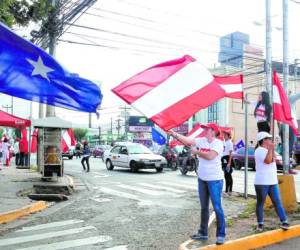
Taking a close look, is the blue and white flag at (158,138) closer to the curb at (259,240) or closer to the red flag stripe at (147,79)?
the curb at (259,240)

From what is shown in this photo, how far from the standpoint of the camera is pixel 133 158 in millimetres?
25469

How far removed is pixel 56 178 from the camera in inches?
725

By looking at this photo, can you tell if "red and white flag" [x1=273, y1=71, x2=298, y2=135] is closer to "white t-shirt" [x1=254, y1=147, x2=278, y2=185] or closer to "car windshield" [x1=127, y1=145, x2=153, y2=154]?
"white t-shirt" [x1=254, y1=147, x2=278, y2=185]

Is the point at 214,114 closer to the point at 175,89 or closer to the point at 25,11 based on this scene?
the point at 25,11

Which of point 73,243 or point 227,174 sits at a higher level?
point 227,174

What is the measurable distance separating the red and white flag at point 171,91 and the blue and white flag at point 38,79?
39.3 inches

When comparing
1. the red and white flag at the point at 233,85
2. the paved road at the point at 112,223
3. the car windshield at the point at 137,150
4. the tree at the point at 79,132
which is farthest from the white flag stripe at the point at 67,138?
the tree at the point at 79,132

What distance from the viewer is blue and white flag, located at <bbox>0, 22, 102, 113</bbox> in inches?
288

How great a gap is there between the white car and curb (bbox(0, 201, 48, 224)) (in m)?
13.0

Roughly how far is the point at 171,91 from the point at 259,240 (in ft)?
8.84

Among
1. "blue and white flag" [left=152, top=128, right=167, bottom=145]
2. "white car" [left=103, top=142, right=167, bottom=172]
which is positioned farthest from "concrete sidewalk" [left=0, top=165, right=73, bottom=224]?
"blue and white flag" [left=152, top=128, right=167, bottom=145]

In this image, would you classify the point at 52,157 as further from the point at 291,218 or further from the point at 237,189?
the point at 291,218

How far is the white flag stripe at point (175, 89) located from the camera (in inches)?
302

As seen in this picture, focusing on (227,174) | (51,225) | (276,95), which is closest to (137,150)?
(227,174)
